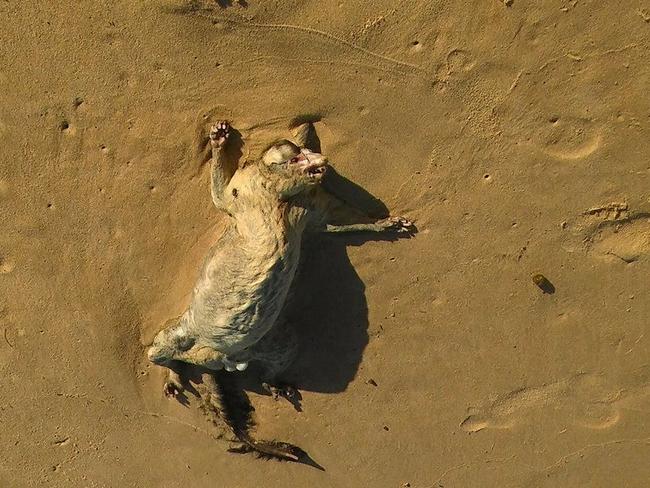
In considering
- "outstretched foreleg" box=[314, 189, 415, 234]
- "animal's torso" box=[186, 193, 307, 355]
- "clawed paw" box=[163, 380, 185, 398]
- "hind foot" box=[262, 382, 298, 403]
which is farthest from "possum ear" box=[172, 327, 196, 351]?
"outstretched foreleg" box=[314, 189, 415, 234]

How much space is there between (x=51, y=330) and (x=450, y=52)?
7.10 meters

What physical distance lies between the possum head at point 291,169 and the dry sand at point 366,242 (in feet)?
2.32

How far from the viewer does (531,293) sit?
748 cm

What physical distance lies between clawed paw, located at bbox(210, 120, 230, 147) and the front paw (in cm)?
244

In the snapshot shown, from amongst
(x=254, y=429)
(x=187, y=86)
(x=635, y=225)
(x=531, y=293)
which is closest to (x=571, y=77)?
(x=635, y=225)

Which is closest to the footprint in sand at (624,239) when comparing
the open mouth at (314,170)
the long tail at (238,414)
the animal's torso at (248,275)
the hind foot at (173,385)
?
the open mouth at (314,170)

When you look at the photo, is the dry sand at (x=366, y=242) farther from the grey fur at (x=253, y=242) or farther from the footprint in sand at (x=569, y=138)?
the grey fur at (x=253, y=242)

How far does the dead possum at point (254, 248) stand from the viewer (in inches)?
246

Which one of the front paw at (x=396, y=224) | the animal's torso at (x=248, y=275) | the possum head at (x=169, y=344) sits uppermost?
the front paw at (x=396, y=224)

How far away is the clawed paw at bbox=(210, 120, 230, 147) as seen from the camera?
6.67 metres

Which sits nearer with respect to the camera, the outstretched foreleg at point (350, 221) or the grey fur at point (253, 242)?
the grey fur at point (253, 242)

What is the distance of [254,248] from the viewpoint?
6266mm

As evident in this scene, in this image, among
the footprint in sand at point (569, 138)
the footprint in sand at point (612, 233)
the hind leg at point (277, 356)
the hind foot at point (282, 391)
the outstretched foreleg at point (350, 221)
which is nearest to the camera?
the footprint in sand at point (569, 138)

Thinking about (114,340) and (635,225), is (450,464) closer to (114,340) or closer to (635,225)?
(635,225)
